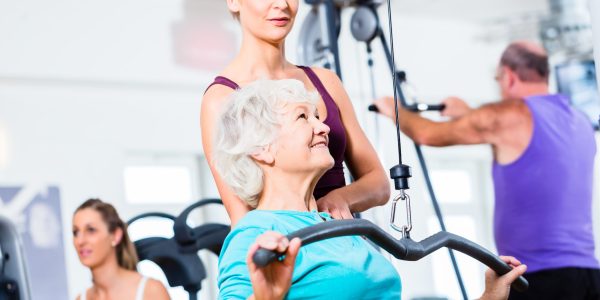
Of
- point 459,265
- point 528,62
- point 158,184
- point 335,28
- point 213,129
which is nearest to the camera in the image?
point 213,129

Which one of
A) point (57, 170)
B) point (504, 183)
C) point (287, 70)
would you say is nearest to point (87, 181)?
point (57, 170)

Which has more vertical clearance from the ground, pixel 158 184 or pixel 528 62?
pixel 528 62

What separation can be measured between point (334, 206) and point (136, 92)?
465 cm

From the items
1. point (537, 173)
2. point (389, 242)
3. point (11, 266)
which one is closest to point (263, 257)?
point (389, 242)

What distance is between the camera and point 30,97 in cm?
595

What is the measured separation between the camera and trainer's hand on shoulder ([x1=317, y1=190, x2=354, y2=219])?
180 centimetres

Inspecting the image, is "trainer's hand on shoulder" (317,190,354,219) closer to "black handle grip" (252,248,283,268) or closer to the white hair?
the white hair

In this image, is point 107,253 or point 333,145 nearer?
point 333,145

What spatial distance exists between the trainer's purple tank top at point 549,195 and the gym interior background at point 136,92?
2.04 m

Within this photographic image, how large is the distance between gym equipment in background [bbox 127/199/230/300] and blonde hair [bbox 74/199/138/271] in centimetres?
38

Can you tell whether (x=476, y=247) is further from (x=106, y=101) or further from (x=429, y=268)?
(x=429, y=268)

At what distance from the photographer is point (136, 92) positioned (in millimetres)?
6324

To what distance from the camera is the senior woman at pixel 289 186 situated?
1468 mm

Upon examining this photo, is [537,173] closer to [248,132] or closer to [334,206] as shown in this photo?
[334,206]
